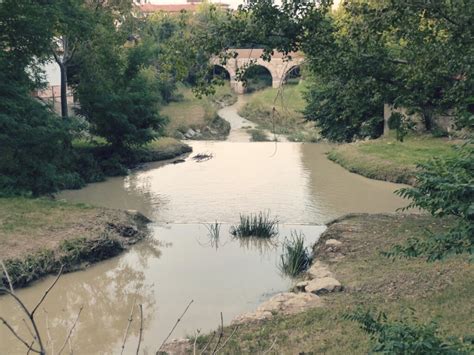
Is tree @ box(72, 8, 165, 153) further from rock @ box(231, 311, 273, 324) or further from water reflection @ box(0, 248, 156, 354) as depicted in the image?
rock @ box(231, 311, 273, 324)

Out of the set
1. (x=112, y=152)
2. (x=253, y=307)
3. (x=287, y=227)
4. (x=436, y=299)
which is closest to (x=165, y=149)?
(x=112, y=152)

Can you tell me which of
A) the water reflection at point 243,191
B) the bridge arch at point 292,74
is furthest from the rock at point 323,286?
the water reflection at point 243,191

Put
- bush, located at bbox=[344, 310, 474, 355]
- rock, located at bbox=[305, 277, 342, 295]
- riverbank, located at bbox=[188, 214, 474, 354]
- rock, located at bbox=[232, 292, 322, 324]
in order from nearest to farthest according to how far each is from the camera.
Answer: bush, located at bbox=[344, 310, 474, 355] → riverbank, located at bbox=[188, 214, 474, 354] → rock, located at bbox=[232, 292, 322, 324] → rock, located at bbox=[305, 277, 342, 295]

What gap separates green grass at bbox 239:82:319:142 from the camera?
31942 mm

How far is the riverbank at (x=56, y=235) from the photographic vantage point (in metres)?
9.71

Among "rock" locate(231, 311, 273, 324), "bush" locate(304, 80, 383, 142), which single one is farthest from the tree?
"rock" locate(231, 311, 273, 324)

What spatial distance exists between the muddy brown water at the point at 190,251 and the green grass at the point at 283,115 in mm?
9243

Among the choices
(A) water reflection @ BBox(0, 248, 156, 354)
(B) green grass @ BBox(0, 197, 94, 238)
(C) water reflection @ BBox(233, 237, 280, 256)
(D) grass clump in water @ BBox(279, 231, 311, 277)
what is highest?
(B) green grass @ BBox(0, 197, 94, 238)

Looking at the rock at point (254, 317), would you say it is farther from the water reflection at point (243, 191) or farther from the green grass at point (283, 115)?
the green grass at point (283, 115)

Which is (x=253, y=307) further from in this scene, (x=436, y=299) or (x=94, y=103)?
(x=94, y=103)

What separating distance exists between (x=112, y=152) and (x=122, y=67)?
3159 millimetres

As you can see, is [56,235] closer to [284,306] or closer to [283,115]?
[284,306]

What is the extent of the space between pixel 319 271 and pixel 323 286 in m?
1.03

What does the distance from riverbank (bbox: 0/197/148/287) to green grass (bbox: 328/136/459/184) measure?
8963mm
